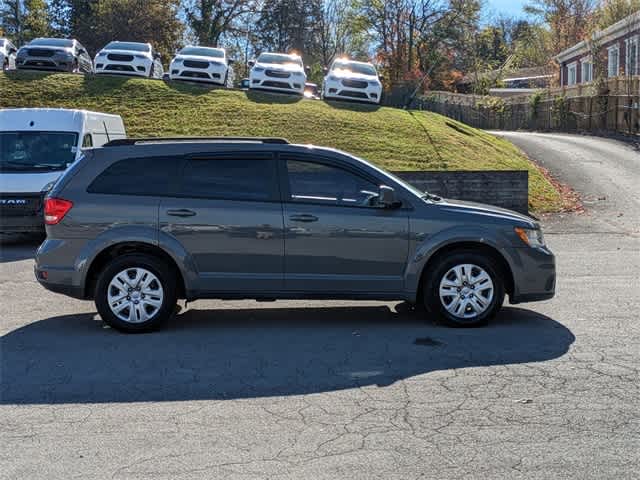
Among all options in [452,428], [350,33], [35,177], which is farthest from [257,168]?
[350,33]

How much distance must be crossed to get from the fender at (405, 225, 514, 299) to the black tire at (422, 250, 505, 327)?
0.11 m

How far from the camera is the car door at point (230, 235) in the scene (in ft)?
25.2

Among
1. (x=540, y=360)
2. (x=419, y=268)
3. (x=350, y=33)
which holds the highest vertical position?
(x=350, y=33)

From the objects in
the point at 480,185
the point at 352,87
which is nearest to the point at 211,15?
the point at 352,87

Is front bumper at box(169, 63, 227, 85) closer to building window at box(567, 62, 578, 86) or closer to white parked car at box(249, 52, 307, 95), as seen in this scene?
white parked car at box(249, 52, 307, 95)

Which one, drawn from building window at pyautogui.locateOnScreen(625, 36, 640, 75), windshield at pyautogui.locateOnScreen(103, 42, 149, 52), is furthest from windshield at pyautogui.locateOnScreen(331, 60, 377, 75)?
building window at pyautogui.locateOnScreen(625, 36, 640, 75)

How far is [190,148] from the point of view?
26.0 feet

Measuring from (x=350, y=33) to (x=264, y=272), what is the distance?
196 feet

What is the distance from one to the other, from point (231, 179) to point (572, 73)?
4674cm

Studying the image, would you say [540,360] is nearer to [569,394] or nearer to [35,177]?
[569,394]

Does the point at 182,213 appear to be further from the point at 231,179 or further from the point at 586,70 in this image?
the point at 586,70

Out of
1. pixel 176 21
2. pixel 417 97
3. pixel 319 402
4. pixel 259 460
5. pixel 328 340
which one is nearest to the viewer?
pixel 259 460

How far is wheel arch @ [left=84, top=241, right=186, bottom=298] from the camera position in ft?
25.3

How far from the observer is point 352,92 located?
27000mm
